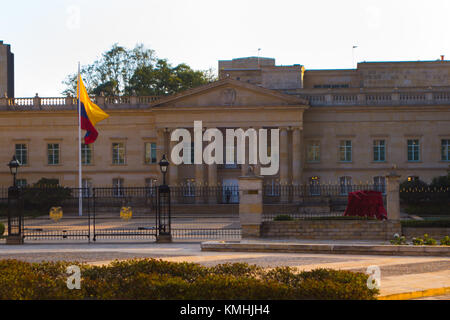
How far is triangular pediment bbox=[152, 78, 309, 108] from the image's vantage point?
193ft

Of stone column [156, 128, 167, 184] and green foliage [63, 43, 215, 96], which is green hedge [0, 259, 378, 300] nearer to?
stone column [156, 128, 167, 184]

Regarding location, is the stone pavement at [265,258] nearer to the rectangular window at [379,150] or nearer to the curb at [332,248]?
the curb at [332,248]

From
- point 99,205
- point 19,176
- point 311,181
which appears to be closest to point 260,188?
point 99,205

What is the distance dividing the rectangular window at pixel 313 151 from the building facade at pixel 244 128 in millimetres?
93

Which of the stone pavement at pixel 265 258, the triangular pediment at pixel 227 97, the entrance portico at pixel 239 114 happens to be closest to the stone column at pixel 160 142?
the entrance portico at pixel 239 114

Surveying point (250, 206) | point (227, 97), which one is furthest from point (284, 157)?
point (250, 206)

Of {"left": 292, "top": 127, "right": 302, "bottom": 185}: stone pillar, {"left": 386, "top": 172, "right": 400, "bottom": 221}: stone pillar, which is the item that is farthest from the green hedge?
{"left": 292, "top": 127, "right": 302, "bottom": 185}: stone pillar

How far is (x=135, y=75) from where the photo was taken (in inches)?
3159

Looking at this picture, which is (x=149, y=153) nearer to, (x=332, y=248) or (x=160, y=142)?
(x=160, y=142)

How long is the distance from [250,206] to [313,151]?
35.4 metres

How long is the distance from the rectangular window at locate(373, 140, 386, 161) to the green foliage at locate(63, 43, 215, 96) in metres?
26.5

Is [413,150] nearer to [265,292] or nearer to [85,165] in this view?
[85,165]

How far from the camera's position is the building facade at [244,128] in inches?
2340

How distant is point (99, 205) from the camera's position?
52.1 meters
